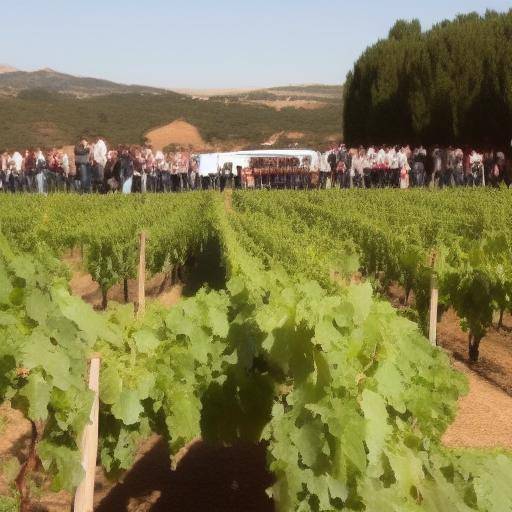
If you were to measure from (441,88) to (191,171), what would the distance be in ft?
45.9

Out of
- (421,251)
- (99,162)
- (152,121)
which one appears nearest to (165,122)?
(152,121)

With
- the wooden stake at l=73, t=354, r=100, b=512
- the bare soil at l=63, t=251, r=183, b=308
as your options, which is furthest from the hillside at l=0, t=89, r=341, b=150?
the wooden stake at l=73, t=354, r=100, b=512

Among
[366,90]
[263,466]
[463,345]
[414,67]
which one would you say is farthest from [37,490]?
[366,90]

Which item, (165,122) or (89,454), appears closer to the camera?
(89,454)

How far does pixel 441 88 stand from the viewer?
126 feet

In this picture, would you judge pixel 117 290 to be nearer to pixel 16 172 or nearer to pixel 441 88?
pixel 16 172

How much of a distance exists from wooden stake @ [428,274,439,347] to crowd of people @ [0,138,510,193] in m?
17.0

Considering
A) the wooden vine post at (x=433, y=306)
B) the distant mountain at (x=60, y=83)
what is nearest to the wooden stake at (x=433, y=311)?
the wooden vine post at (x=433, y=306)

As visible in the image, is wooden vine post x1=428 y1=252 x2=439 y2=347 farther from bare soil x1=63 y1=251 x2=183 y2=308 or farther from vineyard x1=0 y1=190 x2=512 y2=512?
bare soil x1=63 y1=251 x2=183 y2=308

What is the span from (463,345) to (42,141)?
59.6 meters

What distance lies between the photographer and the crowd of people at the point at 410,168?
94.1 feet

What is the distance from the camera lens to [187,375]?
447 centimetres

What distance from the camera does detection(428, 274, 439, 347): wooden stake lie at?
8047 mm

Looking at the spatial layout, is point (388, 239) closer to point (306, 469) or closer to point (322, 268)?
point (322, 268)
